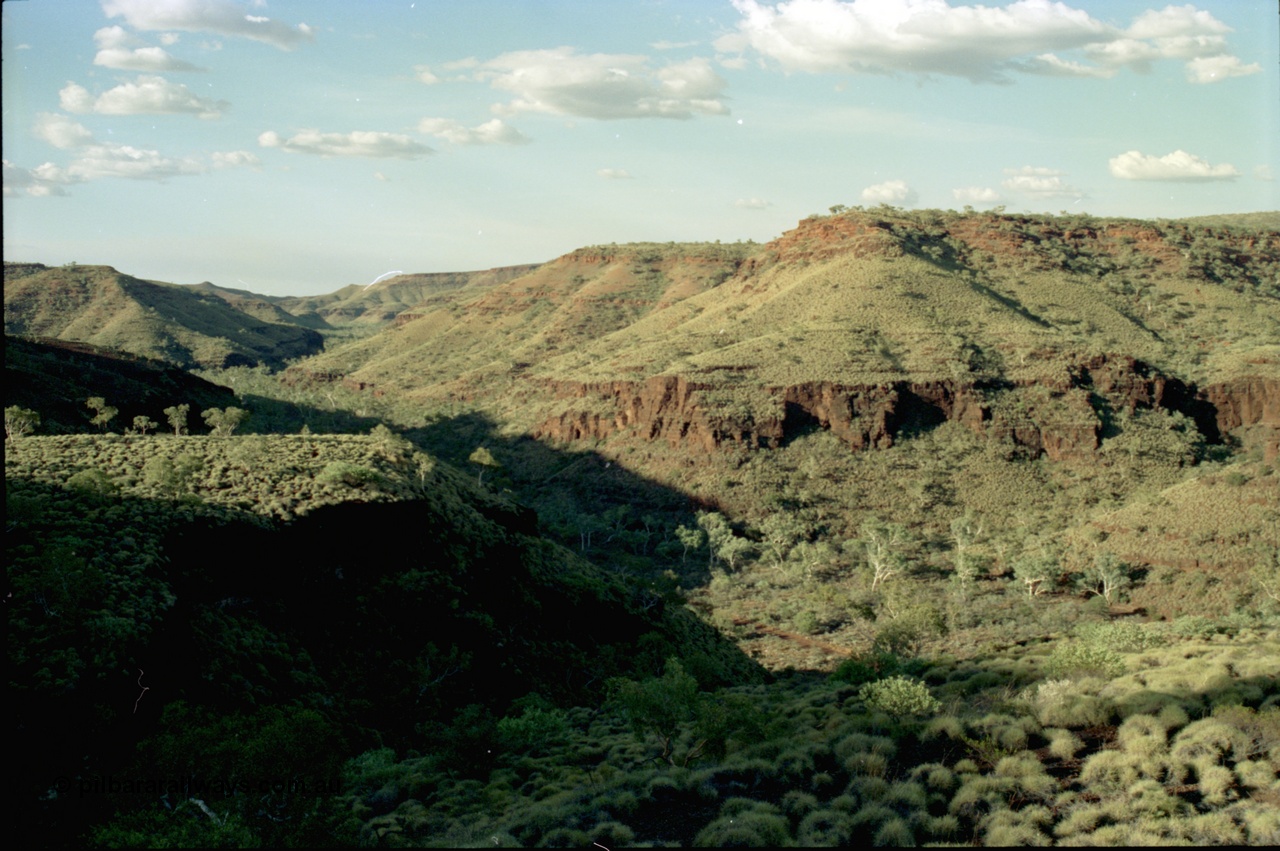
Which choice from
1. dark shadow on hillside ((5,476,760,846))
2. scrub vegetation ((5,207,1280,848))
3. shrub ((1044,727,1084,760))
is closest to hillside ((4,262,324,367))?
scrub vegetation ((5,207,1280,848))

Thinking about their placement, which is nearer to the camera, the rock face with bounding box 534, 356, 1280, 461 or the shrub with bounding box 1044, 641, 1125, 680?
the shrub with bounding box 1044, 641, 1125, 680

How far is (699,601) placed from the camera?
5559cm

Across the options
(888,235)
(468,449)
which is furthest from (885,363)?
(468,449)

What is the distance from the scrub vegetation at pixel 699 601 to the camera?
693 inches

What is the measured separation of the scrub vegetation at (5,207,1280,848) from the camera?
17.6 metres

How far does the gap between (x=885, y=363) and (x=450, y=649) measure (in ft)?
189

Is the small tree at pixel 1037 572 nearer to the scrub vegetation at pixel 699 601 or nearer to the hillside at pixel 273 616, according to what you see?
the scrub vegetation at pixel 699 601

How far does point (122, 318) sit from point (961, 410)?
153 metres

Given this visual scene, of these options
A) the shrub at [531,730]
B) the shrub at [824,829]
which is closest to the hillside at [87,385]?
the shrub at [531,730]

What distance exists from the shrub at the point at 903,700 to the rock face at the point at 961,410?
4928 centimetres

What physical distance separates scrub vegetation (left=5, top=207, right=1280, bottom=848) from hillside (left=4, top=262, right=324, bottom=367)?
79.7 m

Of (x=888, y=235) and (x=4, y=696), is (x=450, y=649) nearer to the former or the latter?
(x=4, y=696)

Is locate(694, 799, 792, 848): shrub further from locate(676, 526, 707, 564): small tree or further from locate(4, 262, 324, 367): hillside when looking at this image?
locate(4, 262, 324, 367): hillside

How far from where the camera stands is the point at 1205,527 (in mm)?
51406
